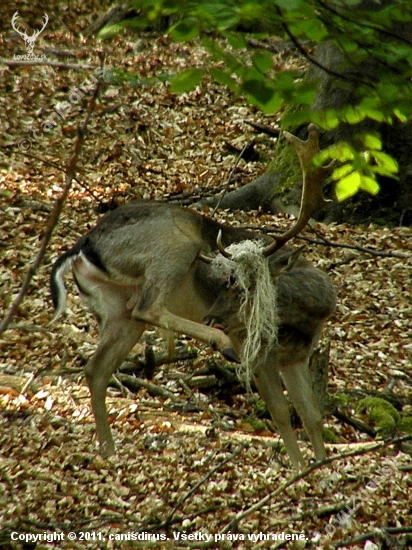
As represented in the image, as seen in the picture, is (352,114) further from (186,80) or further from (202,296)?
(202,296)

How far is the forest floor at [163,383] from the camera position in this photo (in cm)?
419

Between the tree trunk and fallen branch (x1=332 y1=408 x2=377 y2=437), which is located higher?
the tree trunk

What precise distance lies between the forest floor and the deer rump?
447 mm

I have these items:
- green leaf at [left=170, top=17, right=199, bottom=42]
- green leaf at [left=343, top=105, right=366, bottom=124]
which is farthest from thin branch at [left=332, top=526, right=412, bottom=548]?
green leaf at [left=170, top=17, right=199, bottom=42]

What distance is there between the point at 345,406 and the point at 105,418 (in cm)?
241

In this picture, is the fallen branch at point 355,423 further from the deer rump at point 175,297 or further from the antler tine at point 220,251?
the antler tine at point 220,251

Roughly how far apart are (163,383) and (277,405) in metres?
1.92

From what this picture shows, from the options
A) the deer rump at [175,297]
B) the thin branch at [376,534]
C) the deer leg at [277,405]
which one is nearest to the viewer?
the thin branch at [376,534]

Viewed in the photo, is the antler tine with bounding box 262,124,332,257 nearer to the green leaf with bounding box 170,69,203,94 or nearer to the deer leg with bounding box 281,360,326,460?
the deer leg with bounding box 281,360,326,460

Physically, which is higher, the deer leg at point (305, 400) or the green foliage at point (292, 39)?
the green foliage at point (292, 39)

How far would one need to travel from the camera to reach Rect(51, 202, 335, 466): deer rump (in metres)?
5.56

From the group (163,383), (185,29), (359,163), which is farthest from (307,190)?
(185,29)

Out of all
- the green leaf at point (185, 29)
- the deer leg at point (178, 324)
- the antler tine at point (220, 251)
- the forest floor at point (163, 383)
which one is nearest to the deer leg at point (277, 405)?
the forest floor at point (163, 383)

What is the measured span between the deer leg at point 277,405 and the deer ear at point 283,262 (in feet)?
2.34
